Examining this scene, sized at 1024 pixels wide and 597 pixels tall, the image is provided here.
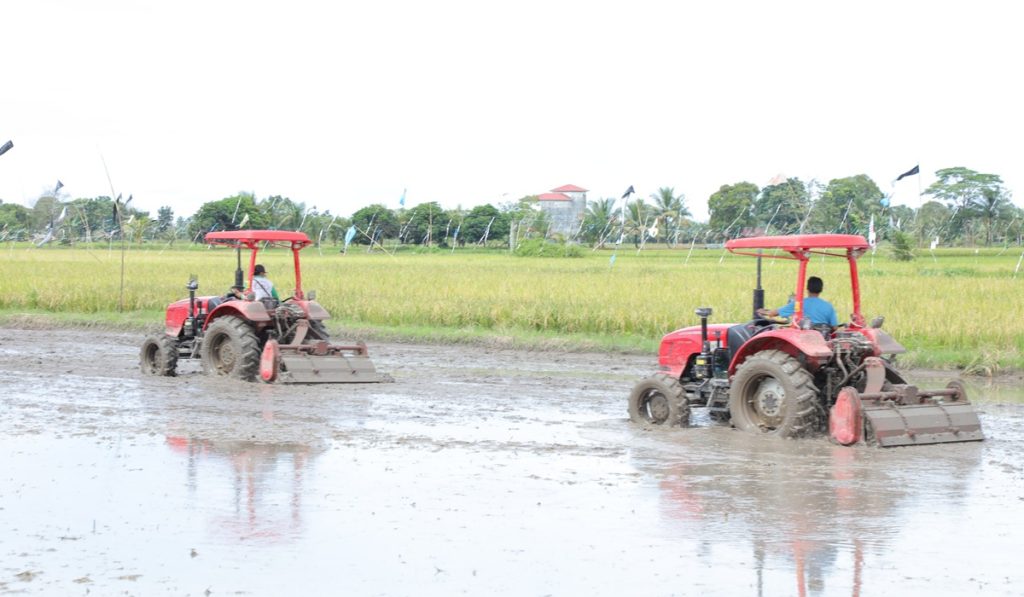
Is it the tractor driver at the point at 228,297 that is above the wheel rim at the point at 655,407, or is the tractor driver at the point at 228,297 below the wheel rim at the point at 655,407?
above

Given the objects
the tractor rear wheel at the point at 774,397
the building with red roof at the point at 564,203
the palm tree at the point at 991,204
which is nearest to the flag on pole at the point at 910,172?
the tractor rear wheel at the point at 774,397

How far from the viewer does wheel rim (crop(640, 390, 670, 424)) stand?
11859 mm

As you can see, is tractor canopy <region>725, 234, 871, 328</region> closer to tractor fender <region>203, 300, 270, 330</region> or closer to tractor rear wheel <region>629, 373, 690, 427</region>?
tractor rear wheel <region>629, 373, 690, 427</region>

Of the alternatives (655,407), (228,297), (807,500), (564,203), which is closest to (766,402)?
(655,407)

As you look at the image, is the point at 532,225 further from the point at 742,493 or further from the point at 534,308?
the point at 742,493

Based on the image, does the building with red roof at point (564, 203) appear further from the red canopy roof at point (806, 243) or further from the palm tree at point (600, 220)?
the red canopy roof at point (806, 243)

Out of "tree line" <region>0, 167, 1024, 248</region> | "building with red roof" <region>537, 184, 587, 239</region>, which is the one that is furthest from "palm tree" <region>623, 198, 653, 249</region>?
"building with red roof" <region>537, 184, 587, 239</region>

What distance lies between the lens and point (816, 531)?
7512mm

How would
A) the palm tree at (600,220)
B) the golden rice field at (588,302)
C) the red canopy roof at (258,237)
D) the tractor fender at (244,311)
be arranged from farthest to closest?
the palm tree at (600,220)
the golden rice field at (588,302)
the red canopy roof at (258,237)
the tractor fender at (244,311)

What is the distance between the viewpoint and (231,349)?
1563 centimetres

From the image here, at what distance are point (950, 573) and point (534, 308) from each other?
17.1 metres

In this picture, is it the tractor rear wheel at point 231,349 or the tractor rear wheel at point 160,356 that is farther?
the tractor rear wheel at point 160,356

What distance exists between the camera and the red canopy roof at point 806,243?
10.5 meters

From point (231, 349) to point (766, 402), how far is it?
734cm
